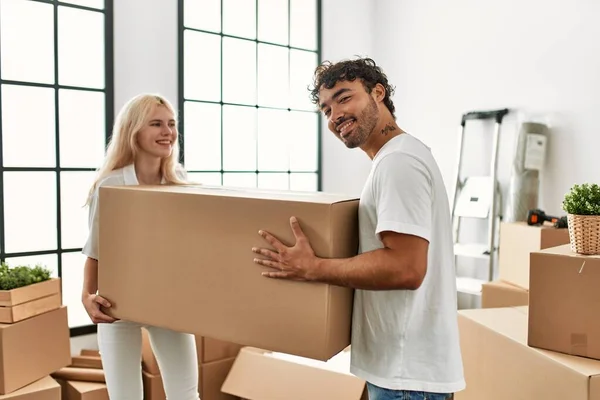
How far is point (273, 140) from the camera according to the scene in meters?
3.72

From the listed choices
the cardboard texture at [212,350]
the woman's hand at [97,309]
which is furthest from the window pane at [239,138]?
the woman's hand at [97,309]

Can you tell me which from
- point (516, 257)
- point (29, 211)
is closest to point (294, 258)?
point (516, 257)

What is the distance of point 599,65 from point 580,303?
185 cm

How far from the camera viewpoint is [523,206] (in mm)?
2994

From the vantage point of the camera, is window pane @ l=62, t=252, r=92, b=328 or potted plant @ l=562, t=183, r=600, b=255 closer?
potted plant @ l=562, t=183, r=600, b=255

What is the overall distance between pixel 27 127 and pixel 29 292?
3.18ft

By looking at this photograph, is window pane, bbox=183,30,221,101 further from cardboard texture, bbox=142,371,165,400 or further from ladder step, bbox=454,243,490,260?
ladder step, bbox=454,243,490,260

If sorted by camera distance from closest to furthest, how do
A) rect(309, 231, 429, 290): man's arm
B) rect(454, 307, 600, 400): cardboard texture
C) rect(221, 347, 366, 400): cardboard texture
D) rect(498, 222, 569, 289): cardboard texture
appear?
1. rect(309, 231, 429, 290): man's arm
2. rect(454, 307, 600, 400): cardboard texture
3. rect(221, 347, 366, 400): cardboard texture
4. rect(498, 222, 569, 289): cardboard texture

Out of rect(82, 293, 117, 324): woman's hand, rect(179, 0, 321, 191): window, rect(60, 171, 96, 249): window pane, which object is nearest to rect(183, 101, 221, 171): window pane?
rect(179, 0, 321, 191): window

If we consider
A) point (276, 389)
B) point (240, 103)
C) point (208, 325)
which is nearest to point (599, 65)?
point (240, 103)

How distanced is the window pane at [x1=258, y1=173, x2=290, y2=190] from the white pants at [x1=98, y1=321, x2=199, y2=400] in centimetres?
199

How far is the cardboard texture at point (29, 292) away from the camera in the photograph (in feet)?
6.22

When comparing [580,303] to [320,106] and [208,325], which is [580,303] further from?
[208,325]

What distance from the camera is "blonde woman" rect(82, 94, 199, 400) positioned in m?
1.61
